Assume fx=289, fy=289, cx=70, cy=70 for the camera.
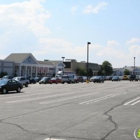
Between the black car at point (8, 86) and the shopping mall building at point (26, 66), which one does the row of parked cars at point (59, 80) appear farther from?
the black car at point (8, 86)

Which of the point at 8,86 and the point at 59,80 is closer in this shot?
the point at 8,86

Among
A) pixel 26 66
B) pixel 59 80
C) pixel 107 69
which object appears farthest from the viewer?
pixel 107 69

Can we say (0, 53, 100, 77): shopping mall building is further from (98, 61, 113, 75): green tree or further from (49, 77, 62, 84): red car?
(98, 61, 113, 75): green tree

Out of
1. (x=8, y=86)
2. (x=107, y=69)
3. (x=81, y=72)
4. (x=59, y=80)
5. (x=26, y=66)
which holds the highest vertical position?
(x=107, y=69)

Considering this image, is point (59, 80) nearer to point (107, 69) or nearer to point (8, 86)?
point (8, 86)

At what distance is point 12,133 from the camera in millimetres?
8273

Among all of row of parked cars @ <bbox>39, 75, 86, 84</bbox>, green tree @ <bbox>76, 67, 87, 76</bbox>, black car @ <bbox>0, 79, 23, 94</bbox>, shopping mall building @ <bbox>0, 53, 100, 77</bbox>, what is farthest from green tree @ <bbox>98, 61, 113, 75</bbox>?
black car @ <bbox>0, 79, 23, 94</bbox>

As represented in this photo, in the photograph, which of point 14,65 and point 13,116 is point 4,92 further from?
point 14,65

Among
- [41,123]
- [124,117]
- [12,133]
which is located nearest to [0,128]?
[12,133]

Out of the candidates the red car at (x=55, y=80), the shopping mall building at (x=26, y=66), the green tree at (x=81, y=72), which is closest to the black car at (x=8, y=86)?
the red car at (x=55, y=80)

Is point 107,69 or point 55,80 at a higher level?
point 107,69

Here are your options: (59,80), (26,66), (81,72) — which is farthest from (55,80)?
(81,72)

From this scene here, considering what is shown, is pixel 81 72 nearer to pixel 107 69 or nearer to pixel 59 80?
pixel 107 69

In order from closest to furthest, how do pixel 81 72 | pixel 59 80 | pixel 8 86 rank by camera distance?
pixel 8 86 < pixel 59 80 < pixel 81 72
